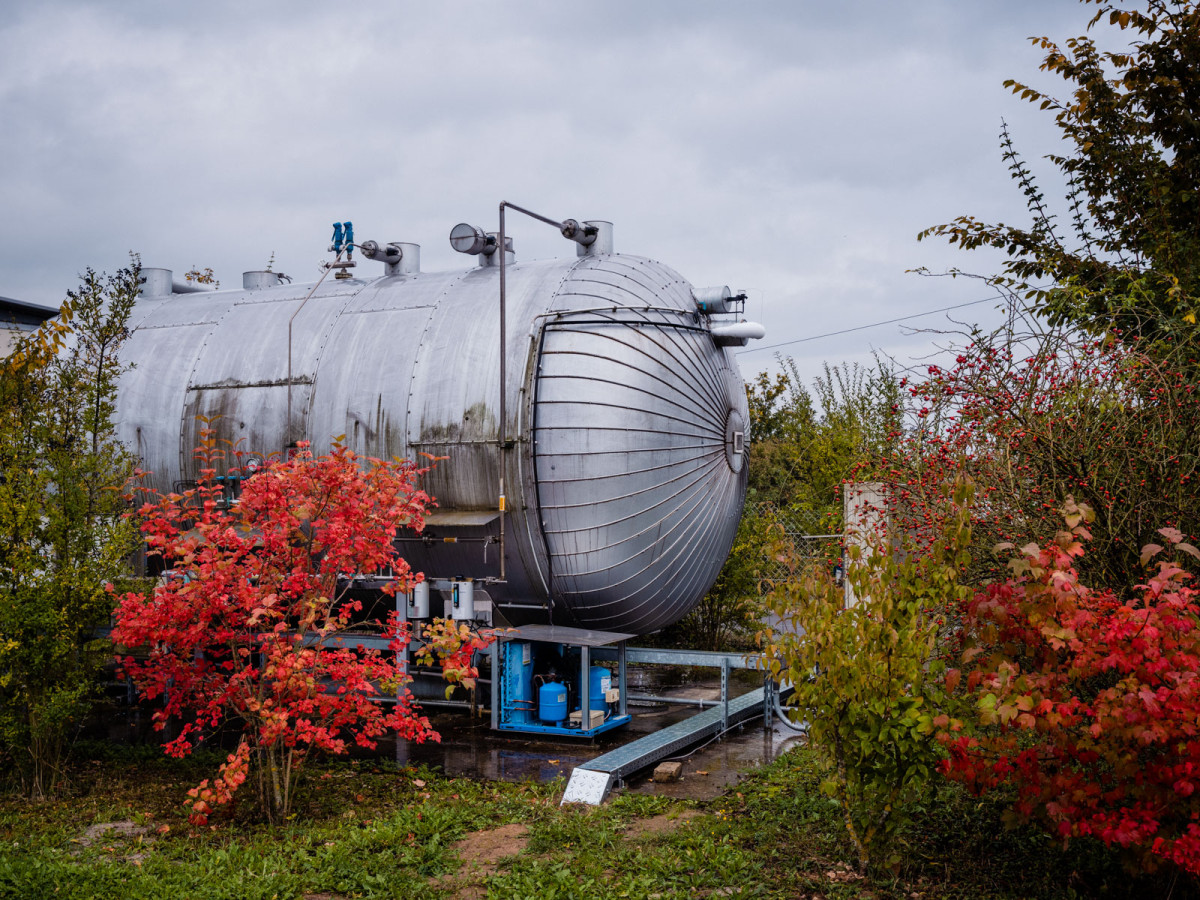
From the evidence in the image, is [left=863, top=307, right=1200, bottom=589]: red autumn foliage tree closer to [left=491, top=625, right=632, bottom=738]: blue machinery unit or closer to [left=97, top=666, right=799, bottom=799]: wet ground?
[left=97, top=666, right=799, bottom=799]: wet ground

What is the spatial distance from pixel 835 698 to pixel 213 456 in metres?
8.90

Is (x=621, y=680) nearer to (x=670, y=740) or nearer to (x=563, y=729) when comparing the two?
(x=563, y=729)

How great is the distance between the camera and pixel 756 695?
11.7 meters

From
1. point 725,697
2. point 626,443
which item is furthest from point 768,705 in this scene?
point 626,443

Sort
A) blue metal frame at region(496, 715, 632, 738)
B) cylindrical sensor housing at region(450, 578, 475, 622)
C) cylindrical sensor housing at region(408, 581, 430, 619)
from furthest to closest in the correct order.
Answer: cylindrical sensor housing at region(408, 581, 430, 619), cylindrical sensor housing at region(450, 578, 475, 622), blue metal frame at region(496, 715, 632, 738)

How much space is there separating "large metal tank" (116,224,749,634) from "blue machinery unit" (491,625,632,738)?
1.84 ft

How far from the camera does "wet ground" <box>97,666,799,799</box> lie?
912 centimetres

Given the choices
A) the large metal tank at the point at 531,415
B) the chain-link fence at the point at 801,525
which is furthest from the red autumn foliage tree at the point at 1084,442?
the chain-link fence at the point at 801,525

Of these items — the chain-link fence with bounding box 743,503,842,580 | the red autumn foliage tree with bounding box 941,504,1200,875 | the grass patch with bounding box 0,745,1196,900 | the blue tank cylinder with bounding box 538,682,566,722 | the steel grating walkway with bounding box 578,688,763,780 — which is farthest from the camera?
the chain-link fence with bounding box 743,503,842,580

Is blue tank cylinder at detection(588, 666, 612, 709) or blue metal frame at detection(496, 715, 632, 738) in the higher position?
blue tank cylinder at detection(588, 666, 612, 709)

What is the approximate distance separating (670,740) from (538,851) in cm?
319

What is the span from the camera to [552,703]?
10.9 meters

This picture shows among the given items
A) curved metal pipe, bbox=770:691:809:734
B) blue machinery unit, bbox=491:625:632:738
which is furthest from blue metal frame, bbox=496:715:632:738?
curved metal pipe, bbox=770:691:809:734

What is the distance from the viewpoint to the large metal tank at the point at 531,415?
11.1m
